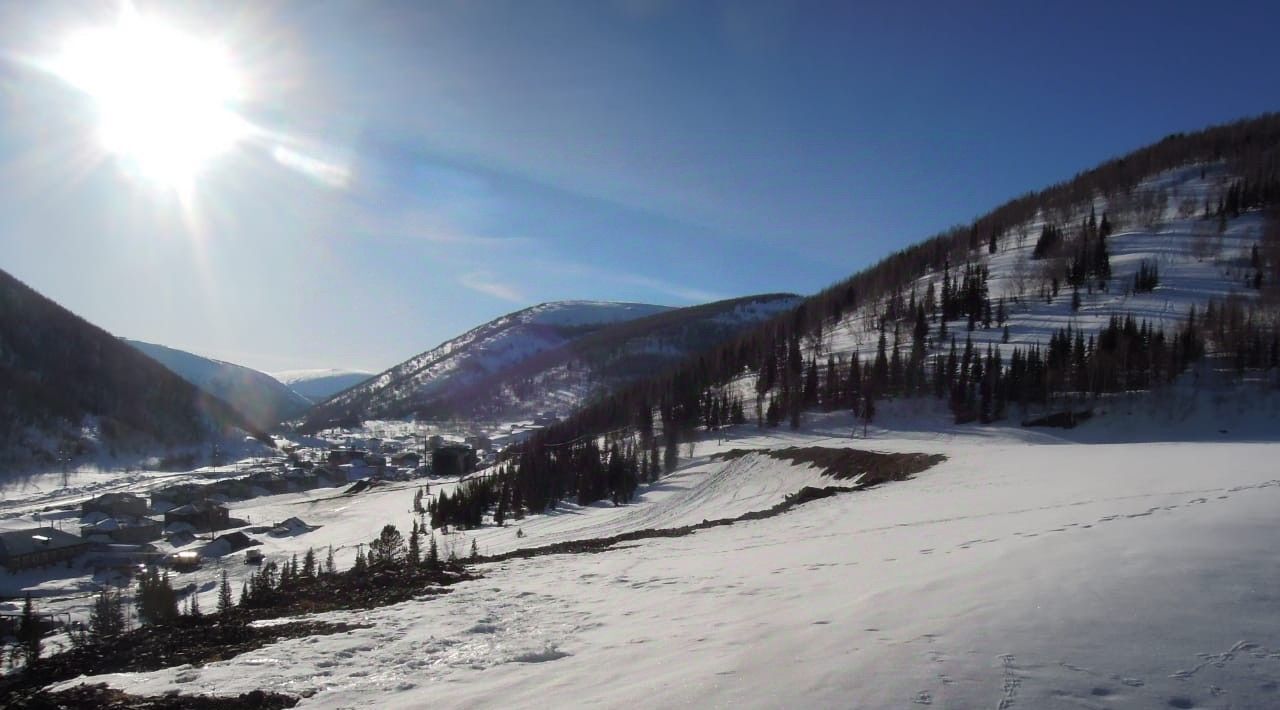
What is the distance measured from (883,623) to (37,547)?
6237cm

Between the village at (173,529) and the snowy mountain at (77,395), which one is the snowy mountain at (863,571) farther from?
the snowy mountain at (77,395)

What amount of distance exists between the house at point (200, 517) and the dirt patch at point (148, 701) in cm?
6953

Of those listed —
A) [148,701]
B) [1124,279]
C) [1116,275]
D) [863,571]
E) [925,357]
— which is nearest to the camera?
[148,701]

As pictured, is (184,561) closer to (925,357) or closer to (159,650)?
(159,650)

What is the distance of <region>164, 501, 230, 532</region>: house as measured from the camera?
6588 cm

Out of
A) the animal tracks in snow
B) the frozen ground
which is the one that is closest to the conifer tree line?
the frozen ground

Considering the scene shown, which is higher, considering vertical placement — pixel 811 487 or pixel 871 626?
pixel 871 626

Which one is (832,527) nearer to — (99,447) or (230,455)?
(99,447)

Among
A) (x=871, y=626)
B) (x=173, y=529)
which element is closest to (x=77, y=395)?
(x=173, y=529)

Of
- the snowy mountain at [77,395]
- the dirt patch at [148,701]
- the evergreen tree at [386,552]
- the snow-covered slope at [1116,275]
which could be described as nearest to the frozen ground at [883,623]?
the dirt patch at [148,701]

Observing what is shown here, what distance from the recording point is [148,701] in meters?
6.82

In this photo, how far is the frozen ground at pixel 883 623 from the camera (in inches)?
205

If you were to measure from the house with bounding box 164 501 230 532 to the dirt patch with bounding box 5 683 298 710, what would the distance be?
6953 centimetres

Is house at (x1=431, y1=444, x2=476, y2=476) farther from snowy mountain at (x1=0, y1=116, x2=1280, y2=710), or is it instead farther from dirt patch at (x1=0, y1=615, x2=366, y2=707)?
dirt patch at (x1=0, y1=615, x2=366, y2=707)
